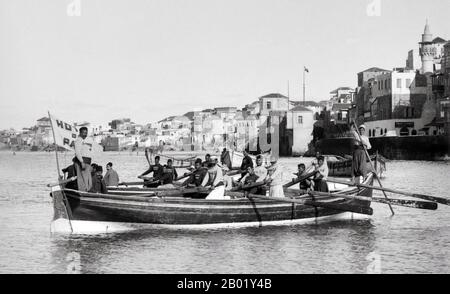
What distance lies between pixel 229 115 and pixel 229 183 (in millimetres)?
173746

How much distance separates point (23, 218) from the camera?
89.8 feet

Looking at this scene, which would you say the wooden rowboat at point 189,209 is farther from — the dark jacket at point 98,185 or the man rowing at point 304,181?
the man rowing at point 304,181

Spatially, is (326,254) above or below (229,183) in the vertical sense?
below

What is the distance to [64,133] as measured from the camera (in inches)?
754

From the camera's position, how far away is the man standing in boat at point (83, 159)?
19078 mm

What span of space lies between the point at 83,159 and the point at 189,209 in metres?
3.88

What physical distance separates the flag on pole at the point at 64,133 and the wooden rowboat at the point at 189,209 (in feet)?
4.82

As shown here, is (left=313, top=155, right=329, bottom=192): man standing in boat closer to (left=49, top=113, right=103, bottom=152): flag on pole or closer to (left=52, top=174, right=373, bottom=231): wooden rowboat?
(left=52, top=174, right=373, bottom=231): wooden rowboat

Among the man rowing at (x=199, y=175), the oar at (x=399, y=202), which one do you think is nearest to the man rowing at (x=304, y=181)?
the oar at (x=399, y=202)

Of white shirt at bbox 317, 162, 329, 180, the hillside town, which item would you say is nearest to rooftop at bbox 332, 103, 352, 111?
the hillside town

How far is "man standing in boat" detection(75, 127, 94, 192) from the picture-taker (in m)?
19.1
